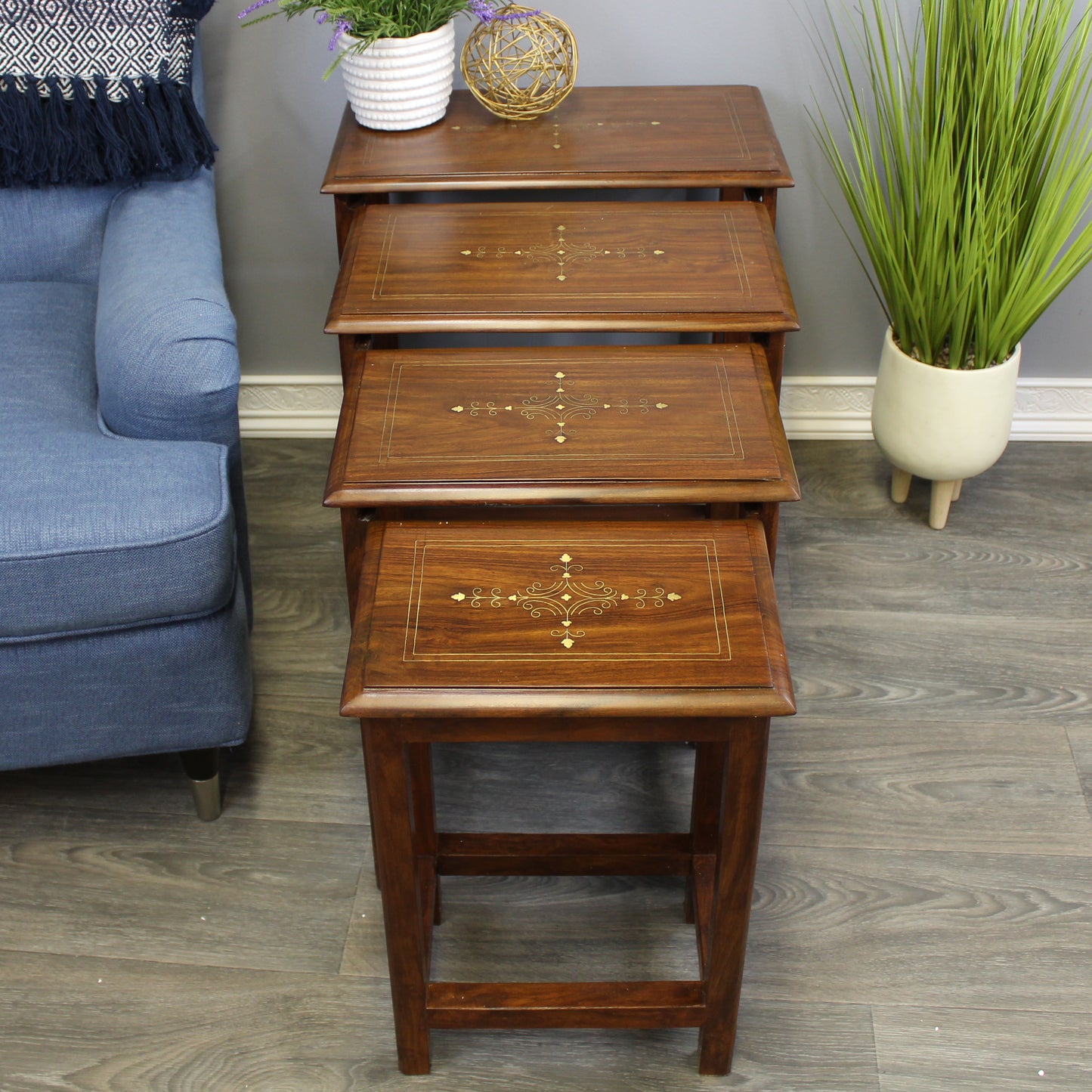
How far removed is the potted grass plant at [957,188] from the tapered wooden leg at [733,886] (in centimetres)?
87

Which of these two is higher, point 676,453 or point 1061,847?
point 676,453

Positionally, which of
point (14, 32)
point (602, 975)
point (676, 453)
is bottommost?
point (602, 975)

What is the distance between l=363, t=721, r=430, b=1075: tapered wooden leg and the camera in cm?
105

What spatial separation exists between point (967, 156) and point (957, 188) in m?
0.04

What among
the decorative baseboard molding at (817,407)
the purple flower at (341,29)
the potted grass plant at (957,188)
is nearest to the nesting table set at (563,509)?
the purple flower at (341,29)

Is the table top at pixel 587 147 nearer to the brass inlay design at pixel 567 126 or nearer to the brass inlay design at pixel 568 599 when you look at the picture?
the brass inlay design at pixel 567 126

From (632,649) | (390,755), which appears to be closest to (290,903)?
(390,755)

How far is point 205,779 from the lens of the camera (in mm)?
1511

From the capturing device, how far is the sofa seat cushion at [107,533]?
1.29 metres

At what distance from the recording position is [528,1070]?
4.20 feet

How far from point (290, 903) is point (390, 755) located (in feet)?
1.57

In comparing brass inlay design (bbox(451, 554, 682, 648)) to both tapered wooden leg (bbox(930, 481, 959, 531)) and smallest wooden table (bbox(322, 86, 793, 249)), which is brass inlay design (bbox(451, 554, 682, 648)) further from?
tapered wooden leg (bbox(930, 481, 959, 531))

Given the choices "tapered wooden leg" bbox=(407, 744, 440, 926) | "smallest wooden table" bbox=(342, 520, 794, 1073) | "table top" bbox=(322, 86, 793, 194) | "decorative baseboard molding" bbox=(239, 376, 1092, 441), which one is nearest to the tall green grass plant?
"table top" bbox=(322, 86, 793, 194)

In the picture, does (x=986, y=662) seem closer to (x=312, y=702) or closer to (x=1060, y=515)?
(x=1060, y=515)
